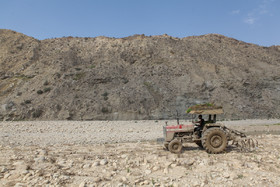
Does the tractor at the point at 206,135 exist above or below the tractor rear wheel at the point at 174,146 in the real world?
above

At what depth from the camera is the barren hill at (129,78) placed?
2922 cm

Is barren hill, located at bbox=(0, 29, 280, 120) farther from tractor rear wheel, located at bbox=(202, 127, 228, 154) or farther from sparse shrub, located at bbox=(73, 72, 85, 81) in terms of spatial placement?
tractor rear wheel, located at bbox=(202, 127, 228, 154)

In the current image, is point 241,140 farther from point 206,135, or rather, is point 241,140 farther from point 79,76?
point 79,76

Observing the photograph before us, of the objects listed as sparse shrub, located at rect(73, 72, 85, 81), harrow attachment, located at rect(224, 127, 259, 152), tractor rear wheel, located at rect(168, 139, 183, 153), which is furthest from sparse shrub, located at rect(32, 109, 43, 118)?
harrow attachment, located at rect(224, 127, 259, 152)

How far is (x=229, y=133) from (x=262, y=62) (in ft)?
136

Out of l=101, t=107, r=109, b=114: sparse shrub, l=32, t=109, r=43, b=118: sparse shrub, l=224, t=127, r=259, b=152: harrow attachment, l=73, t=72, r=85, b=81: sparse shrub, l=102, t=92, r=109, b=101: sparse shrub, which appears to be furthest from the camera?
l=73, t=72, r=85, b=81: sparse shrub

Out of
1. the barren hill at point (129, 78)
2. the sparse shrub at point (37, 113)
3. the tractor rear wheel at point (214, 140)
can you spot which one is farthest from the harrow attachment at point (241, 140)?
the sparse shrub at point (37, 113)

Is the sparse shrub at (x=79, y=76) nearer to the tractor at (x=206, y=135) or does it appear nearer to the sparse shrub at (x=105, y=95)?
the sparse shrub at (x=105, y=95)

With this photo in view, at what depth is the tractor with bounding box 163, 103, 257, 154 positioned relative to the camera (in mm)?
9648

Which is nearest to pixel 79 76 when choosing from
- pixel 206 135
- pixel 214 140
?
pixel 206 135

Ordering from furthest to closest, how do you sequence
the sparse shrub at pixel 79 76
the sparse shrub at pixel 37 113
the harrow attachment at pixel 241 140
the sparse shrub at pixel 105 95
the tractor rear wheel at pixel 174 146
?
the sparse shrub at pixel 79 76 → the sparse shrub at pixel 105 95 → the sparse shrub at pixel 37 113 → the harrow attachment at pixel 241 140 → the tractor rear wheel at pixel 174 146

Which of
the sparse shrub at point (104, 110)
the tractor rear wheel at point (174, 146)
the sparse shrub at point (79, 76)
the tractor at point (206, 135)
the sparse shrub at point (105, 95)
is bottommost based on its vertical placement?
the tractor rear wheel at point (174, 146)

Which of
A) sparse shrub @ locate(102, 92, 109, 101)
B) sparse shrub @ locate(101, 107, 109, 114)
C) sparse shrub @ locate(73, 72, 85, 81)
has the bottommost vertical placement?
sparse shrub @ locate(101, 107, 109, 114)

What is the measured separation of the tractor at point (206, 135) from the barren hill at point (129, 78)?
60.8ft
